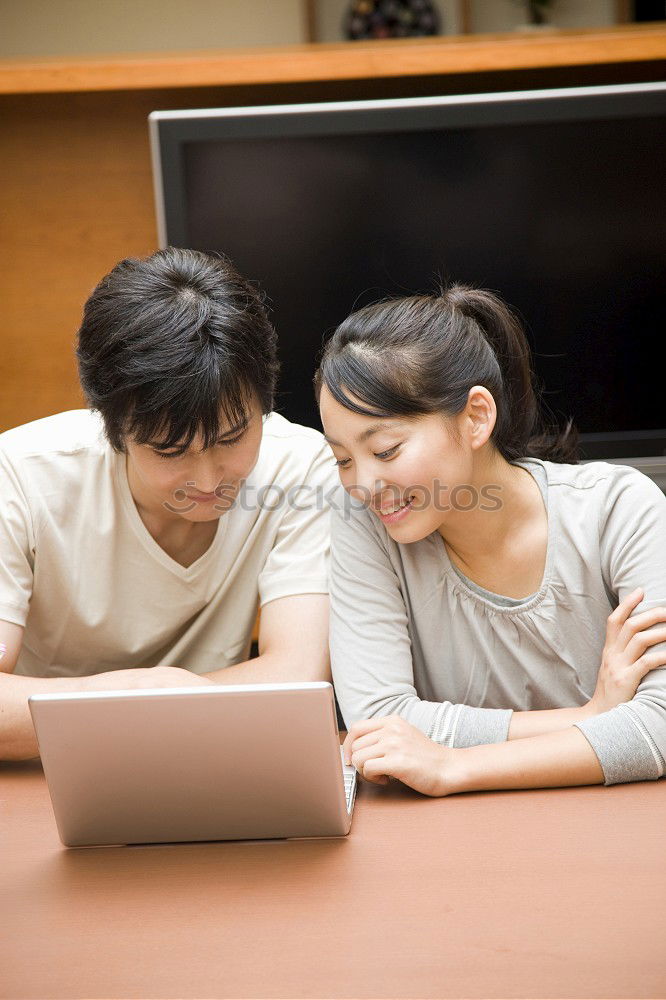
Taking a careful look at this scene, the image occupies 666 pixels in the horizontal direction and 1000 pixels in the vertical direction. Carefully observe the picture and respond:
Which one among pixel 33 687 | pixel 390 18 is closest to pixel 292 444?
pixel 33 687

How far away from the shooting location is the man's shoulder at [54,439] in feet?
4.60

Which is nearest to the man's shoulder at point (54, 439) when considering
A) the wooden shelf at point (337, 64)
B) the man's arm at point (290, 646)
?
the man's arm at point (290, 646)

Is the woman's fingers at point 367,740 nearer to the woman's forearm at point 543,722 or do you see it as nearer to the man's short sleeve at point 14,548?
the woman's forearm at point 543,722

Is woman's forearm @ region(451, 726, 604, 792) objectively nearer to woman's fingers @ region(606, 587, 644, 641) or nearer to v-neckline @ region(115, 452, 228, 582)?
woman's fingers @ region(606, 587, 644, 641)

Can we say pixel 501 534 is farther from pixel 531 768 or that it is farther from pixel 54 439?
pixel 54 439

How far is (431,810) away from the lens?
104 centimetres

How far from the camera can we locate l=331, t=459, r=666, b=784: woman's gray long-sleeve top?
1.23 meters

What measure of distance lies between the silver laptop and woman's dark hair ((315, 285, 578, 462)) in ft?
1.46

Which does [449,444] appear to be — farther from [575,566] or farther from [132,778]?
[132,778]

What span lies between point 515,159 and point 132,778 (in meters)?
1.64

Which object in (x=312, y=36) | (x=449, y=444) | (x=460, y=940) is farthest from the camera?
(x=312, y=36)

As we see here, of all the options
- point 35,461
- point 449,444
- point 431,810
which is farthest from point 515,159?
point 431,810

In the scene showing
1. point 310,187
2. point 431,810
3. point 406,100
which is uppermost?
point 406,100

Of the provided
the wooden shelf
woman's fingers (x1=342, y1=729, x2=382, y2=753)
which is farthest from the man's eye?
the wooden shelf
